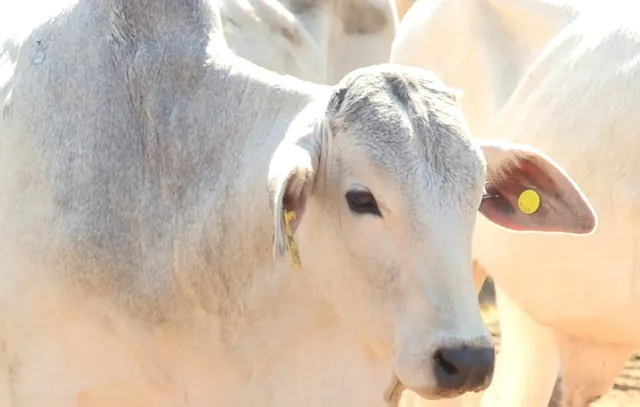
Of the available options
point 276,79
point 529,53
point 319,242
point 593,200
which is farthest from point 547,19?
point 319,242

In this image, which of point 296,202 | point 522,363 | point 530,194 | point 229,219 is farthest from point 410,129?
point 522,363

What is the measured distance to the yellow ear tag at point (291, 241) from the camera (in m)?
2.70

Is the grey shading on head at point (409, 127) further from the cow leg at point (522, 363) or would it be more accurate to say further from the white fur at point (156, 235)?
the cow leg at point (522, 363)

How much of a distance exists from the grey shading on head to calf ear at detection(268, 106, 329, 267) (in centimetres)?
7

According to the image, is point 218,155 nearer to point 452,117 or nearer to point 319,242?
point 319,242

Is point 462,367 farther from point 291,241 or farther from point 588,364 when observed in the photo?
point 588,364

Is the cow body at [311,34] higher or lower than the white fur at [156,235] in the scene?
lower

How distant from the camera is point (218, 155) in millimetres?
3203

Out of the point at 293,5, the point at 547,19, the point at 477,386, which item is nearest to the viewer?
the point at 477,386

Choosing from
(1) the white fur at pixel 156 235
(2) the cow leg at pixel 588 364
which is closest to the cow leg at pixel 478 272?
(2) the cow leg at pixel 588 364

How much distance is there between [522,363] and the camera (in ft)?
16.0

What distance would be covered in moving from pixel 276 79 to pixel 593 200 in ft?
4.13

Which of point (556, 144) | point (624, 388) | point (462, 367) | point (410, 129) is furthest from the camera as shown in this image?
point (624, 388)

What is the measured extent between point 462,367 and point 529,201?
59 cm
